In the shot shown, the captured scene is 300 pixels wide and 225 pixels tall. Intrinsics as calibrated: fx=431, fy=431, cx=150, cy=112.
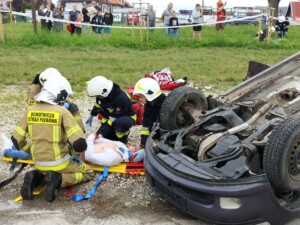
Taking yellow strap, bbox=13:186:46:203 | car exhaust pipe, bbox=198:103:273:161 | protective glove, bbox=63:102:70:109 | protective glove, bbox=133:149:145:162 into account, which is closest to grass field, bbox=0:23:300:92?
protective glove, bbox=63:102:70:109

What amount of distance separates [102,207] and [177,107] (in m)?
1.30

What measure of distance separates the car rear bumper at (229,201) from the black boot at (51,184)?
114 cm

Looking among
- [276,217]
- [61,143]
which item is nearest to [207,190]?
[276,217]

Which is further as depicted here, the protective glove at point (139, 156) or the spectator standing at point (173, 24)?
the spectator standing at point (173, 24)

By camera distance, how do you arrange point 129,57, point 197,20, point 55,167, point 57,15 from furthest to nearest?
1. point 57,15
2. point 197,20
3. point 129,57
4. point 55,167

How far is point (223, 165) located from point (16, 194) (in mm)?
2054

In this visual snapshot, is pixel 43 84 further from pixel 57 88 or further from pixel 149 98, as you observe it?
pixel 149 98

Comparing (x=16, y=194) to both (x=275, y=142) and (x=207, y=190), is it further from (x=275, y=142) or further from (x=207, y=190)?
(x=275, y=142)

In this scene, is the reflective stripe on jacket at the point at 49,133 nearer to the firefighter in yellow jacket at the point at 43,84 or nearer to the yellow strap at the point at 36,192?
the yellow strap at the point at 36,192

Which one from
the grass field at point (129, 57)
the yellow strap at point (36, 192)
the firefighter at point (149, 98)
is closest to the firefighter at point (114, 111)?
the firefighter at point (149, 98)

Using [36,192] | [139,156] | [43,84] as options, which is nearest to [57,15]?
[43,84]

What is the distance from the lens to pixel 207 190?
127 inches

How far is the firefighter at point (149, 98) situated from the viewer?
4852mm

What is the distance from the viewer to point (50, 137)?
13.0ft
